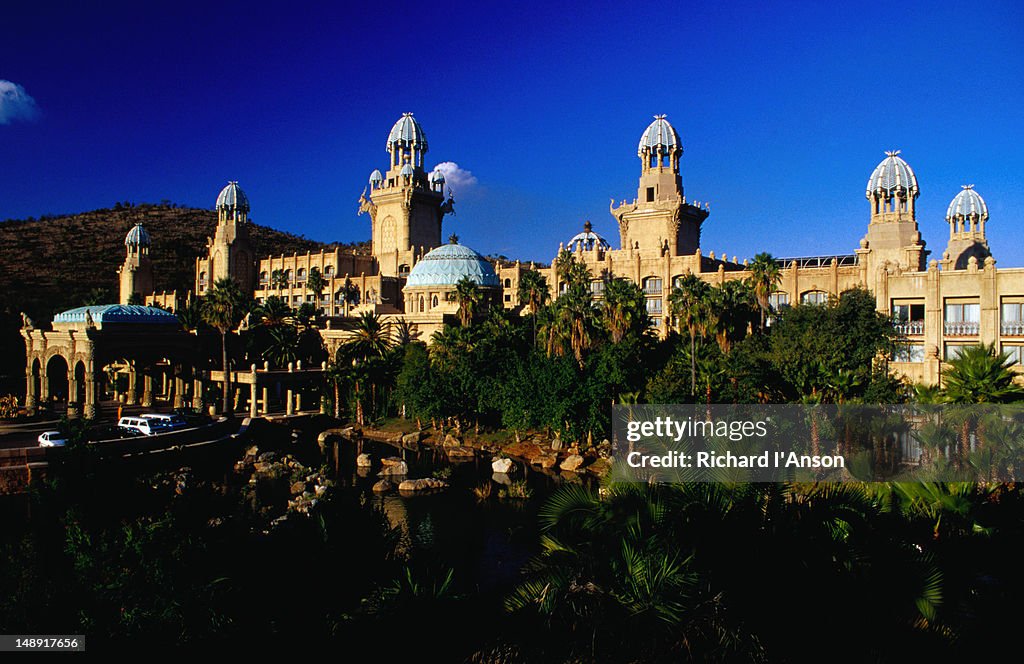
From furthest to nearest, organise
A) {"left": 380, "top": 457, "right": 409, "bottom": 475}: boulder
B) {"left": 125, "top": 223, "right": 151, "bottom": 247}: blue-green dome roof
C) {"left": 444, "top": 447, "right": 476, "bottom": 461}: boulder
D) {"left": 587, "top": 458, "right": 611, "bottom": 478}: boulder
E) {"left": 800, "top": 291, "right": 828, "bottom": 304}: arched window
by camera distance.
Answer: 1. {"left": 125, "top": 223, "right": 151, "bottom": 247}: blue-green dome roof
2. {"left": 800, "top": 291, "right": 828, "bottom": 304}: arched window
3. {"left": 444, "top": 447, "right": 476, "bottom": 461}: boulder
4. {"left": 380, "top": 457, "right": 409, "bottom": 475}: boulder
5. {"left": 587, "top": 458, "right": 611, "bottom": 478}: boulder

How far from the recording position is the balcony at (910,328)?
42.7 metres

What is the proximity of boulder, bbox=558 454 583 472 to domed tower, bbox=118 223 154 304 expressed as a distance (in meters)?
68.0

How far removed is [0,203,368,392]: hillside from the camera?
91.6 meters

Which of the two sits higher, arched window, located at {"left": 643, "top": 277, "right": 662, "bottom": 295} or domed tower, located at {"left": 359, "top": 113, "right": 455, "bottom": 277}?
domed tower, located at {"left": 359, "top": 113, "right": 455, "bottom": 277}

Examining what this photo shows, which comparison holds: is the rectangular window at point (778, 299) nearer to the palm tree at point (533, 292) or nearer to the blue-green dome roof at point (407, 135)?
the palm tree at point (533, 292)

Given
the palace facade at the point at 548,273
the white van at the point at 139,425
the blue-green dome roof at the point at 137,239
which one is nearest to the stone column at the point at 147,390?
the palace facade at the point at 548,273

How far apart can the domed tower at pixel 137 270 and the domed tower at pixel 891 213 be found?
7729cm

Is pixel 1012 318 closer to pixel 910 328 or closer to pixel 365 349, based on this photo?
pixel 910 328

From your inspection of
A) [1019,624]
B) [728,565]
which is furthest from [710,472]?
[1019,624]

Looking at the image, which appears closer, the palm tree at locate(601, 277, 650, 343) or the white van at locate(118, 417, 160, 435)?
the white van at locate(118, 417, 160, 435)

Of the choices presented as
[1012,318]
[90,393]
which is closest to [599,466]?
[1012,318]

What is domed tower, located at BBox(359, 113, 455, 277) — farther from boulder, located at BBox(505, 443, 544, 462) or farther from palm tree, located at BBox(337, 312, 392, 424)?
boulder, located at BBox(505, 443, 544, 462)

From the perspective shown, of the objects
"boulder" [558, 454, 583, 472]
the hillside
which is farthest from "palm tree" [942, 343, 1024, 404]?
the hillside

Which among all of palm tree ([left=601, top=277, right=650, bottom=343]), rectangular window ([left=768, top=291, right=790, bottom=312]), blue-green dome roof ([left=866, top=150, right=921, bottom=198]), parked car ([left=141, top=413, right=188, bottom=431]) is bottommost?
parked car ([left=141, top=413, right=188, bottom=431])
